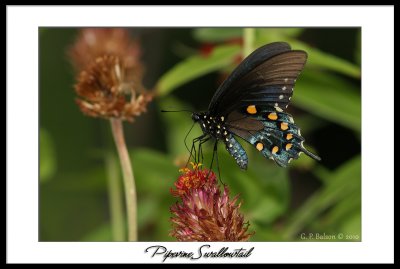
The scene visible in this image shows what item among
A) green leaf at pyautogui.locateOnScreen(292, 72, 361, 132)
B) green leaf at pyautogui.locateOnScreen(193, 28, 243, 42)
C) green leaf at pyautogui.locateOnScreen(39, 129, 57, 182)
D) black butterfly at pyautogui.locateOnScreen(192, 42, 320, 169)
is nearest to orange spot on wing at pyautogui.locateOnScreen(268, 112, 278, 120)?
black butterfly at pyautogui.locateOnScreen(192, 42, 320, 169)

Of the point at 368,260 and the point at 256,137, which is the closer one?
the point at 256,137

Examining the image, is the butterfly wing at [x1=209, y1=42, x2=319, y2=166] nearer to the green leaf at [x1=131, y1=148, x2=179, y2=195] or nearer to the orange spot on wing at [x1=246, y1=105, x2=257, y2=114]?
the orange spot on wing at [x1=246, y1=105, x2=257, y2=114]

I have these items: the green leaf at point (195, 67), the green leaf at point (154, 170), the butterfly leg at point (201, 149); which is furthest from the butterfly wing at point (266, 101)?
the green leaf at point (154, 170)

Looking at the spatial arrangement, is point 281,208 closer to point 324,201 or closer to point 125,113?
point 324,201

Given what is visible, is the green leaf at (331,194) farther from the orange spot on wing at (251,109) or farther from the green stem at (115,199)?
the green stem at (115,199)

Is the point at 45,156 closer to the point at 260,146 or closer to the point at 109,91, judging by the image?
the point at 109,91

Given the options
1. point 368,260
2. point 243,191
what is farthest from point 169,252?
point 368,260
